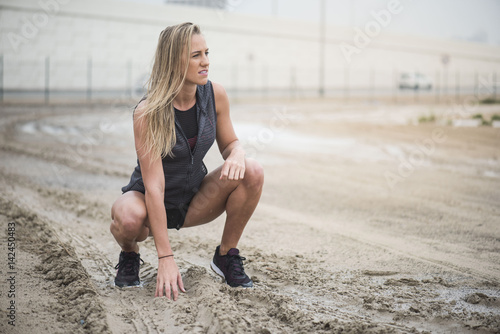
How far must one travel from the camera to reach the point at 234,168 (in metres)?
3.05

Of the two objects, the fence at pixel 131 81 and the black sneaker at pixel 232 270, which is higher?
the fence at pixel 131 81

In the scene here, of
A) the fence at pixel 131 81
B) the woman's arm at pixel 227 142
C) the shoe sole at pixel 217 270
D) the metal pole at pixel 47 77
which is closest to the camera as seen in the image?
the woman's arm at pixel 227 142

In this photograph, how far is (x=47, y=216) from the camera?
491 centimetres

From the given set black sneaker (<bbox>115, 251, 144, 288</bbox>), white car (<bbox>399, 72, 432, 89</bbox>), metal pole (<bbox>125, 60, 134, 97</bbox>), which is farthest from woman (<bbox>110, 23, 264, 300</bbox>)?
white car (<bbox>399, 72, 432, 89</bbox>)

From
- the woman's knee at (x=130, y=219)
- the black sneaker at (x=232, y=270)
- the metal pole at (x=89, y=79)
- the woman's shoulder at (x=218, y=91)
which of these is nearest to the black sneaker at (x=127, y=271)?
the woman's knee at (x=130, y=219)

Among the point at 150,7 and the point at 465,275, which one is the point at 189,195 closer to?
the point at 465,275

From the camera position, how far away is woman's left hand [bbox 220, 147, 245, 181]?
304 centimetres

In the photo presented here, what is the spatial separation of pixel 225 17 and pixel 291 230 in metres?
27.1

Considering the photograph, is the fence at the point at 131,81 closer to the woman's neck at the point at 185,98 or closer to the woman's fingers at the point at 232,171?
the woman's neck at the point at 185,98

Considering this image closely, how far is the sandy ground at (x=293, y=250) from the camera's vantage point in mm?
2805

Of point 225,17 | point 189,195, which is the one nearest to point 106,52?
point 225,17

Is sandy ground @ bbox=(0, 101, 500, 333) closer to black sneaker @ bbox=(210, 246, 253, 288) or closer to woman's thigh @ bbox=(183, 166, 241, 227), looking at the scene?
black sneaker @ bbox=(210, 246, 253, 288)

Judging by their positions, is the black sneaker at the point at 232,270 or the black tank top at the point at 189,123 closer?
the black tank top at the point at 189,123

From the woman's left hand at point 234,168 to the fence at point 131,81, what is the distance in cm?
955
